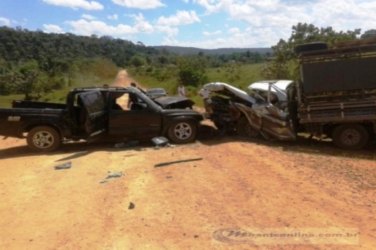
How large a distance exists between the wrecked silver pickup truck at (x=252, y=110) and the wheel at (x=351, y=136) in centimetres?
108

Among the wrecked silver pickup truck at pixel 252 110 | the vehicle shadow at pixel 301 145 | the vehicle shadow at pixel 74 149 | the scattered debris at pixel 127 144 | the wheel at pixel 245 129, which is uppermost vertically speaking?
the wrecked silver pickup truck at pixel 252 110

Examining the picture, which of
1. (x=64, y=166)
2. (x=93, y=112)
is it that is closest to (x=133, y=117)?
(x=93, y=112)

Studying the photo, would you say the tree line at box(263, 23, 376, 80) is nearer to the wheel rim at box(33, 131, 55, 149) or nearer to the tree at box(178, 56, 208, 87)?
the wheel rim at box(33, 131, 55, 149)

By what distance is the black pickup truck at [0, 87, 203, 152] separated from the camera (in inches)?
475

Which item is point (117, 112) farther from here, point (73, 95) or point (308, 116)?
point (308, 116)

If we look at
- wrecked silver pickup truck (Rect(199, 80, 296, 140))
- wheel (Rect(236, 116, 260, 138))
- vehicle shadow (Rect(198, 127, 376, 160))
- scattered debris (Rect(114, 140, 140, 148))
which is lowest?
vehicle shadow (Rect(198, 127, 376, 160))

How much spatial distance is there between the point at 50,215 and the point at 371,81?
27.0 feet

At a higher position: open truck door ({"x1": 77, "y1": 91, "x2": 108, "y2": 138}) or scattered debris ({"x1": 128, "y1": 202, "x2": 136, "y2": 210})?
open truck door ({"x1": 77, "y1": 91, "x2": 108, "y2": 138})

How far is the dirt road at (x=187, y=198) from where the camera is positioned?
240 inches

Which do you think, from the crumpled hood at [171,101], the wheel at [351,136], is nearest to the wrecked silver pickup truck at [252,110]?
the crumpled hood at [171,101]

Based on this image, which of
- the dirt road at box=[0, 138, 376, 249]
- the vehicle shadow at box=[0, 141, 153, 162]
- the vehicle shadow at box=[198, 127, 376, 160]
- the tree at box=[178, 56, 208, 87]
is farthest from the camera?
the tree at box=[178, 56, 208, 87]

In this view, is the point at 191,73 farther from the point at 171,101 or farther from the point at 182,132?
the point at 182,132

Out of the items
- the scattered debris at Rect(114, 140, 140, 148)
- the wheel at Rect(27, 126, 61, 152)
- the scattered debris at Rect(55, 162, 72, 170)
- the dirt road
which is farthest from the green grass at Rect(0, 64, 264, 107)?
the scattered debris at Rect(55, 162, 72, 170)

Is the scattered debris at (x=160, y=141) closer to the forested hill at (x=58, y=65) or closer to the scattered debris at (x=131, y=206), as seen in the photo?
the scattered debris at (x=131, y=206)
